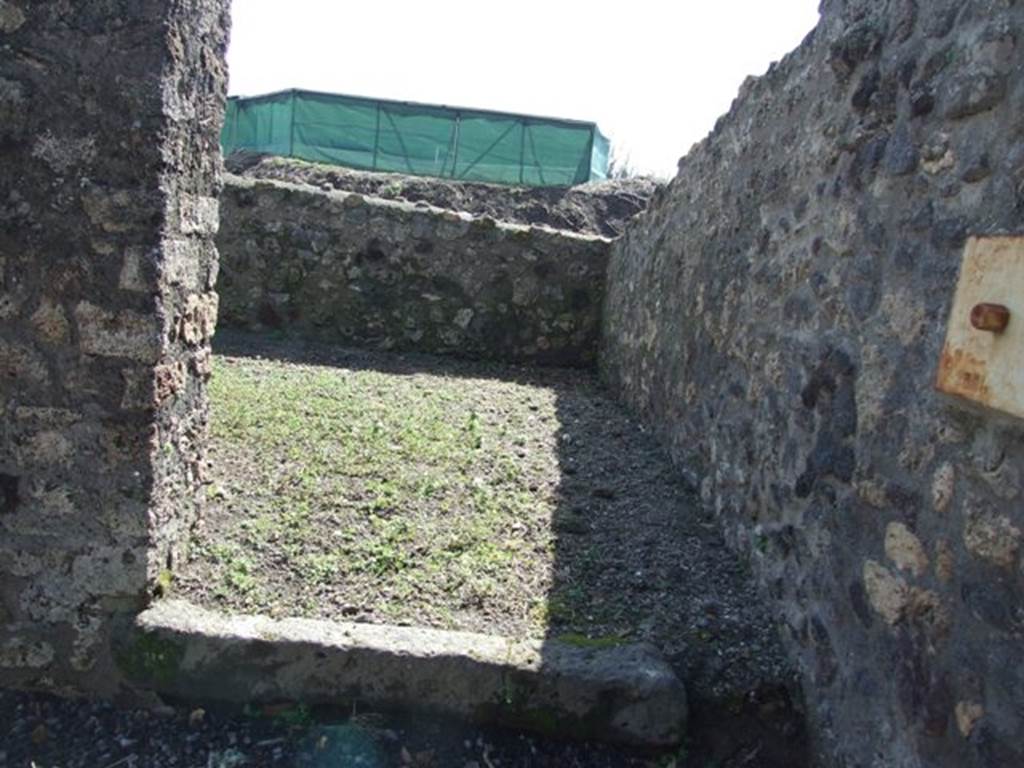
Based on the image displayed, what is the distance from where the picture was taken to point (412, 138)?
16531 mm

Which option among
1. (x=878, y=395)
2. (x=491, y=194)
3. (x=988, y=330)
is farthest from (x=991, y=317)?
(x=491, y=194)

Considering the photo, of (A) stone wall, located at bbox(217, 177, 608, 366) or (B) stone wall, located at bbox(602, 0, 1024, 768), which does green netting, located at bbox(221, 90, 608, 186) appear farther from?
(B) stone wall, located at bbox(602, 0, 1024, 768)

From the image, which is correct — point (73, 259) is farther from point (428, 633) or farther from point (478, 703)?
point (478, 703)

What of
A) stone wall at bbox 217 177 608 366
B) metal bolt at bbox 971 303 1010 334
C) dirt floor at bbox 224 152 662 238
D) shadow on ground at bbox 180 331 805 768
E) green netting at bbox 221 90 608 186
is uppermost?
green netting at bbox 221 90 608 186

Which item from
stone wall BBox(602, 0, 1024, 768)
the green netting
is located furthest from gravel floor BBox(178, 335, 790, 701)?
the green netting

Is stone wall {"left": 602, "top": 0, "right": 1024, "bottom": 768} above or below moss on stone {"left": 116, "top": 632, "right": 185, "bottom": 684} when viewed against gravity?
above

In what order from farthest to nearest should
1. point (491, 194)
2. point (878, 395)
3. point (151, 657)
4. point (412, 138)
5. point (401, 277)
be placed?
point (412, 138)
point (491, 194)
point (401, 277)
point (151, 657)
point (878, 395)

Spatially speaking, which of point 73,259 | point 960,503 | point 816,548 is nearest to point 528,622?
point 816,548

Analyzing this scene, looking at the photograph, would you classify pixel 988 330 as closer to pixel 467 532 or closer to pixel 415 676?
pixel 415 676

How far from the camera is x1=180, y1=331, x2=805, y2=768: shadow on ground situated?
257 cm

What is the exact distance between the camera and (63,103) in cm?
247

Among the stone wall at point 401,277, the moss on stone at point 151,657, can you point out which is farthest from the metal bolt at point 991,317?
the stone wall at point 401,277

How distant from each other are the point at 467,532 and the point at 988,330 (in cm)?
221

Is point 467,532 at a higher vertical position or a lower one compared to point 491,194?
lower
